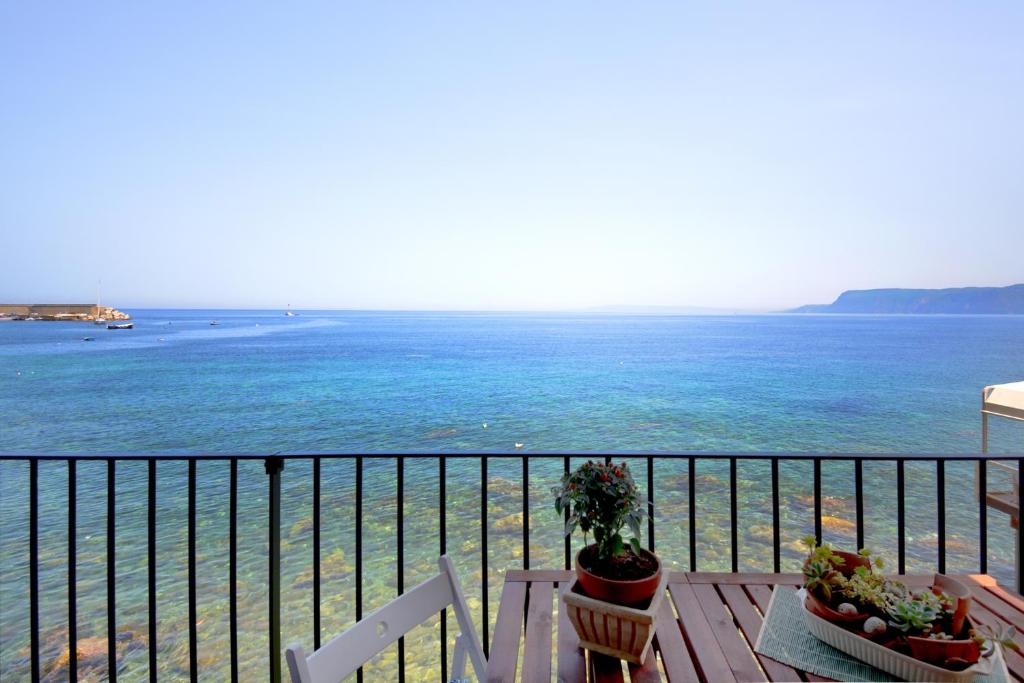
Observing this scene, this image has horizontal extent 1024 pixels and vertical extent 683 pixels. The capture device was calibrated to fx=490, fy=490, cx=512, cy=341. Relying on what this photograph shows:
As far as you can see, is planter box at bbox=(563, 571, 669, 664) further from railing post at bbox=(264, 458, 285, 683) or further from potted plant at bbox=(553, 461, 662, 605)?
railing post at bbox=(264, 458, 285, 683)

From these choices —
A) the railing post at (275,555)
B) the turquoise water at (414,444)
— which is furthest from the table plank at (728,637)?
the turquoise water at (414,444)

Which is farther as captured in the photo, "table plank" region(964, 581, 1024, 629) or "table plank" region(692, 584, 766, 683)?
"table plank" region(964, 581, 1024, 629)

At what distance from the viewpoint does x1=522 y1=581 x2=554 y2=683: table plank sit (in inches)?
43.6

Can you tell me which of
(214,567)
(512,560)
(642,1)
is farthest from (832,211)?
(214,567)

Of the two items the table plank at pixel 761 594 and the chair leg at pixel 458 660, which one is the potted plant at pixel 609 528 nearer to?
the table plank at pixel 761 594

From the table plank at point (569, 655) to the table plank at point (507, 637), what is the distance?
0.35 ft

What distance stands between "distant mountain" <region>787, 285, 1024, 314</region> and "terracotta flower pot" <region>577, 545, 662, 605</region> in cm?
19583

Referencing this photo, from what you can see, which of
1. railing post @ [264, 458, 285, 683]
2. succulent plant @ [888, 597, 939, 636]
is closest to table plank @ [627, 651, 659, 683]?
succulent plant @ [888, 597, 939, 636]

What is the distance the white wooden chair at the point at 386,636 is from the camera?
3.47 ft

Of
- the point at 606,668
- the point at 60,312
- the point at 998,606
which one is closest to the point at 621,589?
the point at 606,668

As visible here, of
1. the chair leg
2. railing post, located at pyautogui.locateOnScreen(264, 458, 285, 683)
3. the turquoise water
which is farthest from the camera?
the turquoise water

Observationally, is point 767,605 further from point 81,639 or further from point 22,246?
point 22,246

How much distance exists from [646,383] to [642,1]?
28780mm

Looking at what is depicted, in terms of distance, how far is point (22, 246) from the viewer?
5078 centimetres
